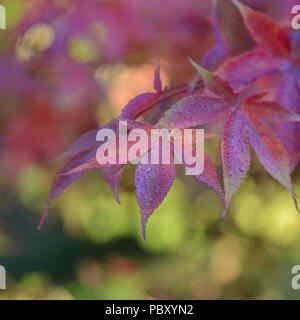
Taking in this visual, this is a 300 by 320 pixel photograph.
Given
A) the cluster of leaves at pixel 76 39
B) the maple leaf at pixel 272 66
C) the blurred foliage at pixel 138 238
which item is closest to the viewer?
the maple leaf at pixel 272 66

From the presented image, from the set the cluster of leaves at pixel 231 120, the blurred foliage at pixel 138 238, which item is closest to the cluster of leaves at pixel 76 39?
the blurred foliage at pixel 138 238

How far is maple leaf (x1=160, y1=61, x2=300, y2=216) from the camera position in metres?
0.38

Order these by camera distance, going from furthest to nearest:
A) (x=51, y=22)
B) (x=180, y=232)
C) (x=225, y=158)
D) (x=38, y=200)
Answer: (x=38, y=200) < (x=180, y=232) < (x=51, y=22) < (x=225, y=158)

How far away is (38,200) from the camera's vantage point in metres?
2.18

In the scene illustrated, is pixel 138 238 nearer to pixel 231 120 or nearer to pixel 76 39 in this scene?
pixel 76 39

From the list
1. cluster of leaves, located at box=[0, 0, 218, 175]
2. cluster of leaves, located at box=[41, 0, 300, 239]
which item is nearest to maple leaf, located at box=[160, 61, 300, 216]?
cluster of leaves, located at box=[41, 0, 300, 239]

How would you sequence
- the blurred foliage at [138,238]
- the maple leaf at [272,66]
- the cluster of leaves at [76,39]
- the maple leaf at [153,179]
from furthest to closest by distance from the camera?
the blurred foliage at [138,238] < the cluster of leaves at [76,39] < the maple leaf at [272,66] < the maple leaf at [153,179]

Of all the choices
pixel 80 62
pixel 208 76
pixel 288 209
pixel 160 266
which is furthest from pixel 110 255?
pixel 208 76

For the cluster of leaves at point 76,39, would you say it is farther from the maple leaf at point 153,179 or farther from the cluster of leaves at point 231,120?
the maple leaf at point 153,179

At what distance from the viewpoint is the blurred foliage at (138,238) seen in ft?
3.86

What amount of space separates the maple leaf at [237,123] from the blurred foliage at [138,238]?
0.57 metres

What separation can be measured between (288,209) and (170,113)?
4.50 ft

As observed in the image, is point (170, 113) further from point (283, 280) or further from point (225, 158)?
point (283, 280)

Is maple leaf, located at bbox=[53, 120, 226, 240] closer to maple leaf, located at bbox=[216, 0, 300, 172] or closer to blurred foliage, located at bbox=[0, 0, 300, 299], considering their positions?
maple leaf, located at bbox=[216, 0, 300, 172]
